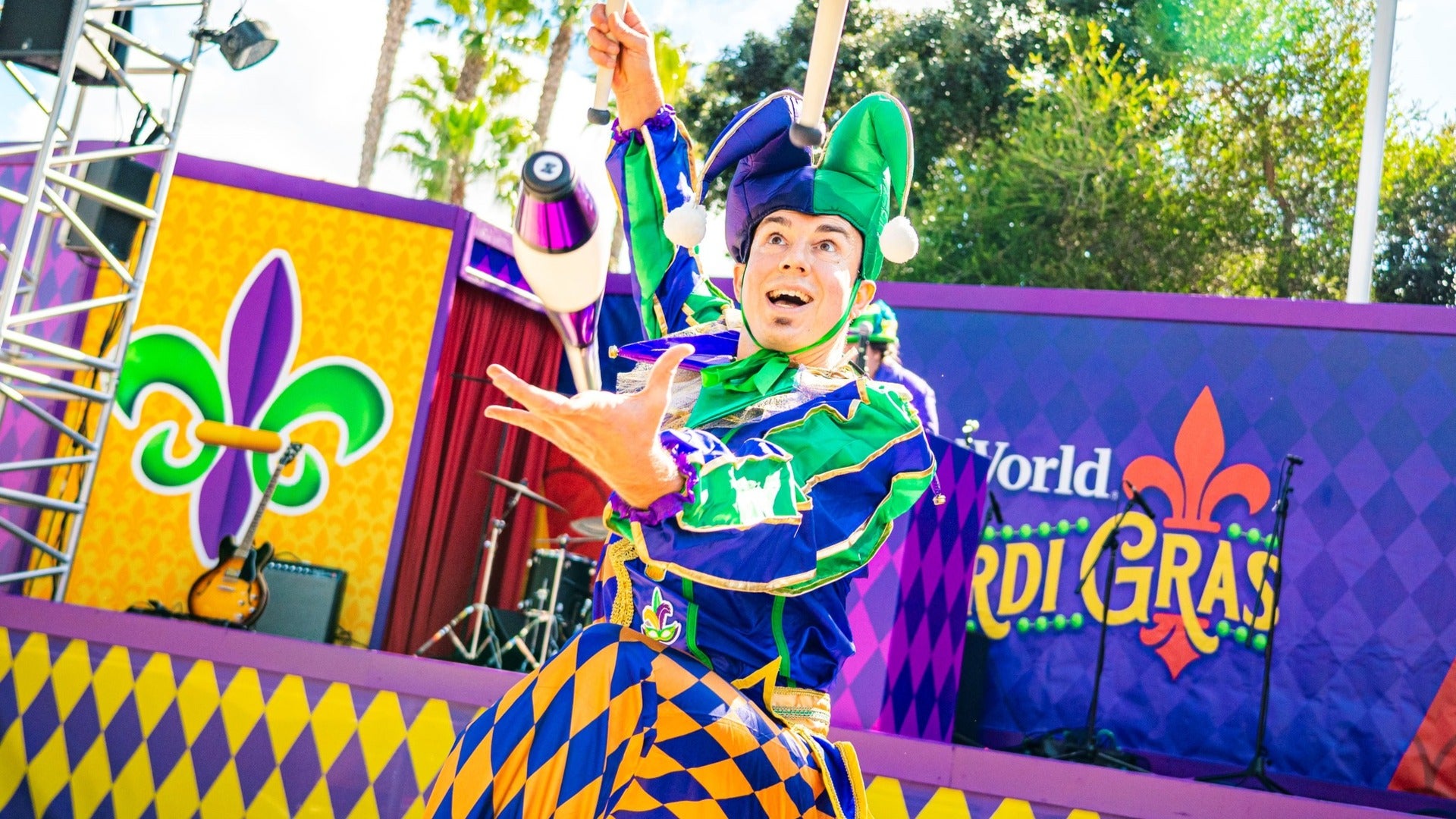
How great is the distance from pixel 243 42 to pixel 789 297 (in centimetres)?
449

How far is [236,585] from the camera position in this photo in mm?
5809

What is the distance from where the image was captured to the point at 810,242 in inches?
75.1

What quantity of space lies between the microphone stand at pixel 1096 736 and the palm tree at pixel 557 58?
34.2ft

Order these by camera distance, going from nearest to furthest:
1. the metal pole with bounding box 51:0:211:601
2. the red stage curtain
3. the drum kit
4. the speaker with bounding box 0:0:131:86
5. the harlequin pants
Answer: the harlequin pants < the speaker with bounding box 0:0:131:86 < the metal pole with bounding box 51:0:211:601 < the drum kit < the red stage curtain

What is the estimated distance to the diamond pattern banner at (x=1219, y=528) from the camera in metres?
5.37

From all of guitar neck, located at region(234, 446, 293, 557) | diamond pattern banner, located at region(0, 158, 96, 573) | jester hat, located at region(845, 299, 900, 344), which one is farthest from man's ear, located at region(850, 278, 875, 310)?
diamond pattern banner, located at region(0, 158, 96, 573)

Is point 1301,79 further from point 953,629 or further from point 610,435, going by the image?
point 610,435

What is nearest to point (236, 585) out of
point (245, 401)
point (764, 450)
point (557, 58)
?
point (245, 401)

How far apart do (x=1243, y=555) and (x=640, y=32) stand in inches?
169

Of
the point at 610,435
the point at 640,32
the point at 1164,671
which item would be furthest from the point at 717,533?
the point at 1164,671

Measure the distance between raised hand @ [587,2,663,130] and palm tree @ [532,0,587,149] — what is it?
12.8 metres

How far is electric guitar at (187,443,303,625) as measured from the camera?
5762 millimetres

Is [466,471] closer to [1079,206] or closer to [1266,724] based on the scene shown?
[1266,724]

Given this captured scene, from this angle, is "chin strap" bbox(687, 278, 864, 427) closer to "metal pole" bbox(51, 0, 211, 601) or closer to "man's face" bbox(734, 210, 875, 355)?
"man's face" bbox(734, 210, 875, 355)
